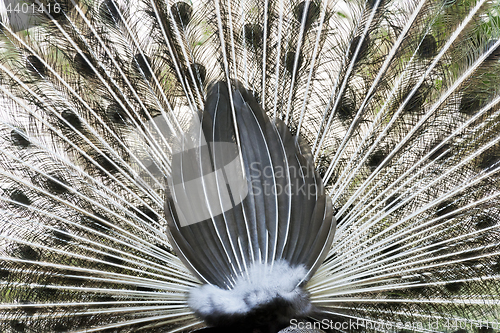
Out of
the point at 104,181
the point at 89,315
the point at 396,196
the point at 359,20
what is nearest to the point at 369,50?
the point at 359,20

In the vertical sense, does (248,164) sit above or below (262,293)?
above

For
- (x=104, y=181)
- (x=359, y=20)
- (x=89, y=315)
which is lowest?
(x=89, y=315)

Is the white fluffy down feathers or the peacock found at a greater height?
the peacock

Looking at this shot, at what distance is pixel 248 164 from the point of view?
2.19m

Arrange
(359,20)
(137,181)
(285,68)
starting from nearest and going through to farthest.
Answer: (359,20)
(285,68)
(137,181)

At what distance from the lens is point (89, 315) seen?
7.75 ft

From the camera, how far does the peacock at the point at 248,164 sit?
6.99ft

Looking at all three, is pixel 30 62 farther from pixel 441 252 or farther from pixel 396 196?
pixel 441 252

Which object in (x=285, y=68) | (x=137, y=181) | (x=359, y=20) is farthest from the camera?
(x=137, y=181)

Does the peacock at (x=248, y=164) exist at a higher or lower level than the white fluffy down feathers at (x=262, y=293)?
higher

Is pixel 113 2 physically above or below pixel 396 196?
above

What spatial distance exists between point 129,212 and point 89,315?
58cm

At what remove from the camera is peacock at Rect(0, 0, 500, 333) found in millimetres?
2131

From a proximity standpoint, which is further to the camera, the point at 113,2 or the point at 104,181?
the point at 104,181
